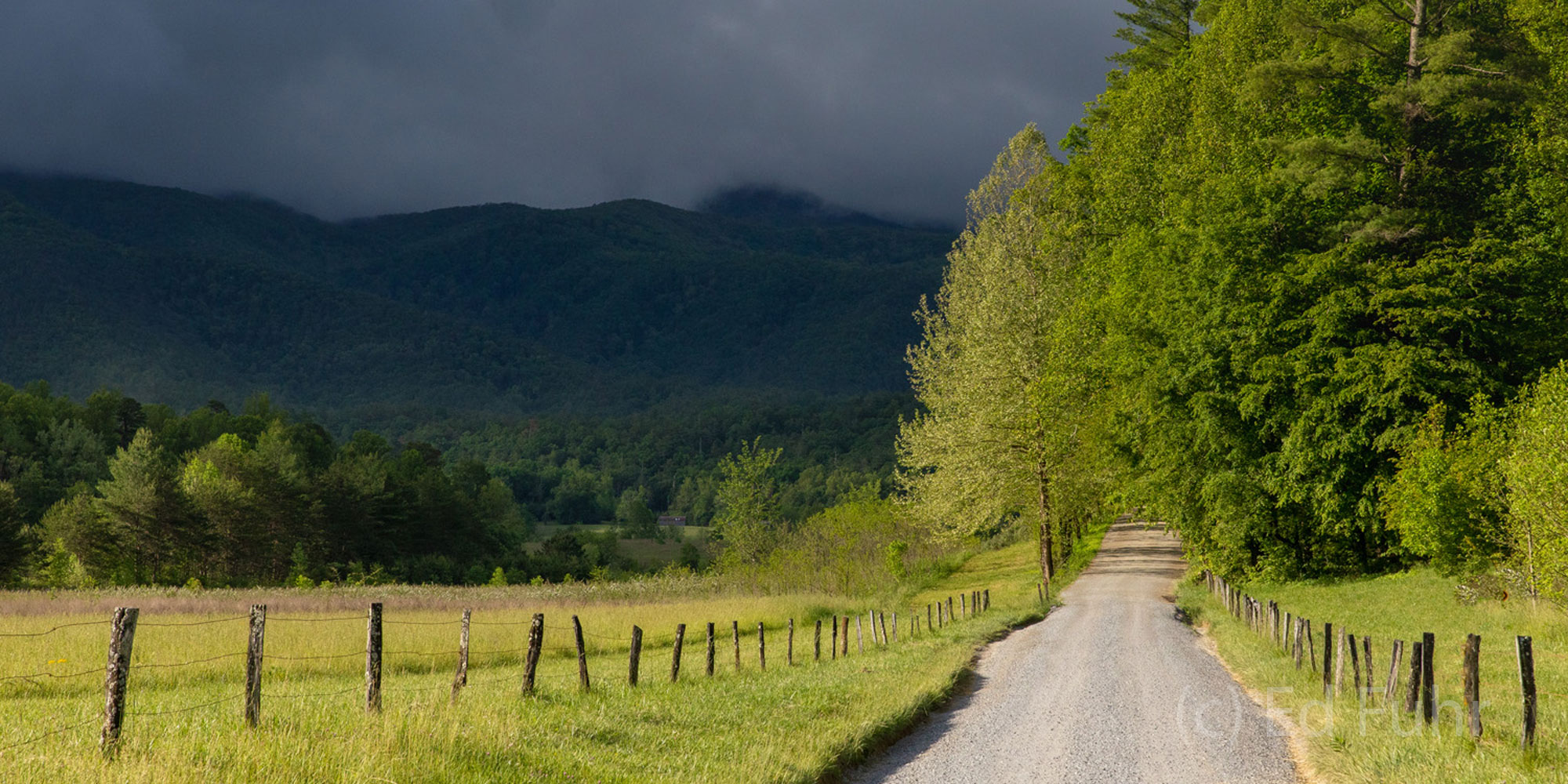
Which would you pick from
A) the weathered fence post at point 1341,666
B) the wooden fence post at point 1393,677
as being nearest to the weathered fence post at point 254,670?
the wooden fence post at point 1393,677

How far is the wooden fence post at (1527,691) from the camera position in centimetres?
1058

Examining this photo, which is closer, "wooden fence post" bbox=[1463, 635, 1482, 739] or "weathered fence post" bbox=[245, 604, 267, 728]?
"weathered fence post" bbox=[245, 604, 267, 728]

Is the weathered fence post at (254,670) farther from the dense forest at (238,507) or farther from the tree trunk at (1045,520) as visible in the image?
the dense forest at (238,507)

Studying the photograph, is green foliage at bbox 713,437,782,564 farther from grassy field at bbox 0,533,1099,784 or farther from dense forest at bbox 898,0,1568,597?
grassy field at bbox 0,533,1099,784

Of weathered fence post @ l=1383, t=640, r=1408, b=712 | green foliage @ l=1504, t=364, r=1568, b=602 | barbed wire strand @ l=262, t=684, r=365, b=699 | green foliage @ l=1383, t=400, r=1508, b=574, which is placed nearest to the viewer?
weathered fence post @ l=1383, t=640, r=1408, b=712

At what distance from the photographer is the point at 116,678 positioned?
27.7 feet

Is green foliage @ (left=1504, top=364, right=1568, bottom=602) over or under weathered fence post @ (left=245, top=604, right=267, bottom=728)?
over

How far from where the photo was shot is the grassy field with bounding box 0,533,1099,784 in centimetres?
865

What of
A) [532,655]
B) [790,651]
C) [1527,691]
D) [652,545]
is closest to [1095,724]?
[1527,691]

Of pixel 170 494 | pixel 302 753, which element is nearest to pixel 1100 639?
pixel 302 753

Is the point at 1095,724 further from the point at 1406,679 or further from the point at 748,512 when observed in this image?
the point at 748,512

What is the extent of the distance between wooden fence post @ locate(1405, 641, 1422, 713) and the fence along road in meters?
1.76

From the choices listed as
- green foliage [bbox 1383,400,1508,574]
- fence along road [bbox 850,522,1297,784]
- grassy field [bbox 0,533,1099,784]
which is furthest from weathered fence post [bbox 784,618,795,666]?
green foliage [bbox 1383,400,1508,574]

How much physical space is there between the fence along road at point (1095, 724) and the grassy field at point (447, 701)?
789 millimetres
